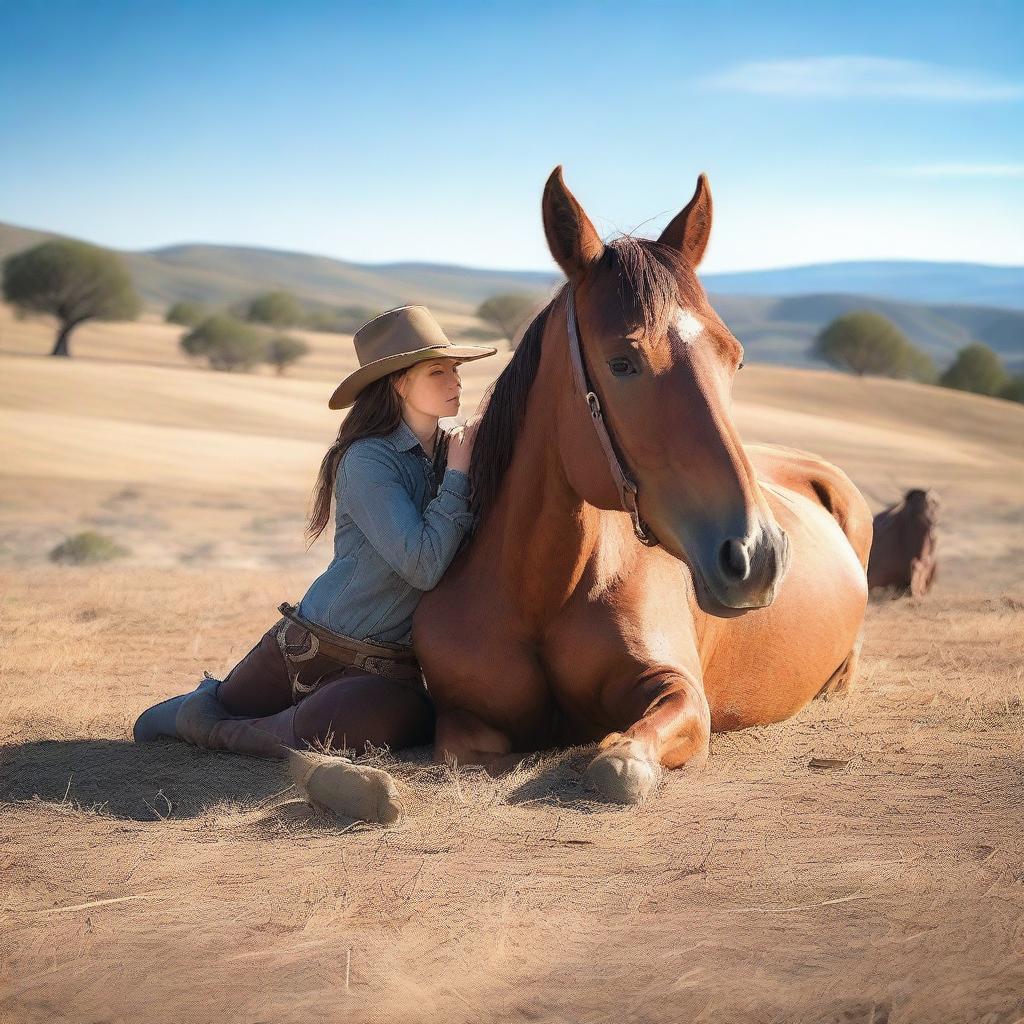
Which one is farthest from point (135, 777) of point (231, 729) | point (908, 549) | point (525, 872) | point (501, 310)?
point (501, 310)

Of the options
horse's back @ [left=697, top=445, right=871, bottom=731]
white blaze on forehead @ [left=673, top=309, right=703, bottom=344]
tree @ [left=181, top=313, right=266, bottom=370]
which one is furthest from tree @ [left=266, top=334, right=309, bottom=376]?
white blaze on forehead @ [left=673, top=309, right=703, bottom=344]

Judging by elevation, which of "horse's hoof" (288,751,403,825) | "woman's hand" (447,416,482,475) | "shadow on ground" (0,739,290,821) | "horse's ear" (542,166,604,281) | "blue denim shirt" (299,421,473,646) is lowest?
"shadow on ground" (0,739,290,821)

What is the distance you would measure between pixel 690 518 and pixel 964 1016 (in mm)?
1426

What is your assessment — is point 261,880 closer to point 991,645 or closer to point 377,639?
point 377,639

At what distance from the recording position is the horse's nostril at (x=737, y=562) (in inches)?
115

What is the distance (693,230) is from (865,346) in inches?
2510

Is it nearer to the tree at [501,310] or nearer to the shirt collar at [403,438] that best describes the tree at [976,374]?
the tree at [501,310]

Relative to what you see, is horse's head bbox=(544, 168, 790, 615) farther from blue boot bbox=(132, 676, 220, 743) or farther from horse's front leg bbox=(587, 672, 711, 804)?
blue boot bbox=(132, 676, 220, 743)

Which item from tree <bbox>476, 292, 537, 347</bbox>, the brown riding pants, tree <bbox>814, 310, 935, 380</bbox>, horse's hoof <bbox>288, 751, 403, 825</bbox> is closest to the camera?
horse's hoof <bbox>288, 751, 403, 825</bbox>

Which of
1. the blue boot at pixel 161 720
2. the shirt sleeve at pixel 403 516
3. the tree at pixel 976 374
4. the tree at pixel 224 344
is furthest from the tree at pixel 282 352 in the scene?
the shirt sleeve at pixel 403 516

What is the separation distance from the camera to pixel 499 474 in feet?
13.3

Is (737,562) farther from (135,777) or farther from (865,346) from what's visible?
Result: (865,346)

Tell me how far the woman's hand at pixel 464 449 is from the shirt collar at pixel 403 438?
0.75 feet

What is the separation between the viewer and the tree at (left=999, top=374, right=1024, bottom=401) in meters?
59.3
